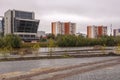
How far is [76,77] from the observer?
1251 centimetres

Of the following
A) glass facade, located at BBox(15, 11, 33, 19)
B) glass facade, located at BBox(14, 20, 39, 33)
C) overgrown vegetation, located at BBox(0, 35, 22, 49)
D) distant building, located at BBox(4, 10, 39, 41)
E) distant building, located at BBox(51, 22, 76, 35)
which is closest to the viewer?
overgrown vegetation, located at BBox(0, 35, 22, 49)

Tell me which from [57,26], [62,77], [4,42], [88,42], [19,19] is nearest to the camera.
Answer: [62,77]

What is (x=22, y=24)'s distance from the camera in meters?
110

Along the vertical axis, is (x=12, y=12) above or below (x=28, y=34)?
above

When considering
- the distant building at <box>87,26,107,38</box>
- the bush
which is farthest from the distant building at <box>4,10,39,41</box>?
the distant building at <box>87,26,107,38</box>

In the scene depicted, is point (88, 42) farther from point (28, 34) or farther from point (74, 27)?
point (74, 27)

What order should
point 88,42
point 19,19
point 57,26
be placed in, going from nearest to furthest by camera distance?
point 88,42 → point 19,19 → point 57,26

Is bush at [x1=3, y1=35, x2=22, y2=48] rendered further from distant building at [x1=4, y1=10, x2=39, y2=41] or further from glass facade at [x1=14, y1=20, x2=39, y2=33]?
glass facade at [x1=14, y1=20, x2=39, y2=33]

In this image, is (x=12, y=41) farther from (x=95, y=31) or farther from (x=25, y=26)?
(x=95, y=31)

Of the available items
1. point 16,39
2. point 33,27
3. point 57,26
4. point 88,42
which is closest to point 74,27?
point 57,26

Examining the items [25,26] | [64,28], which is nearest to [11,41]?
[25,26]

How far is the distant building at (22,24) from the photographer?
Answer: 109188 millimetres

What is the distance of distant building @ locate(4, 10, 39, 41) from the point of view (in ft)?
358

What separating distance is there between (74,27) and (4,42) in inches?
3903
